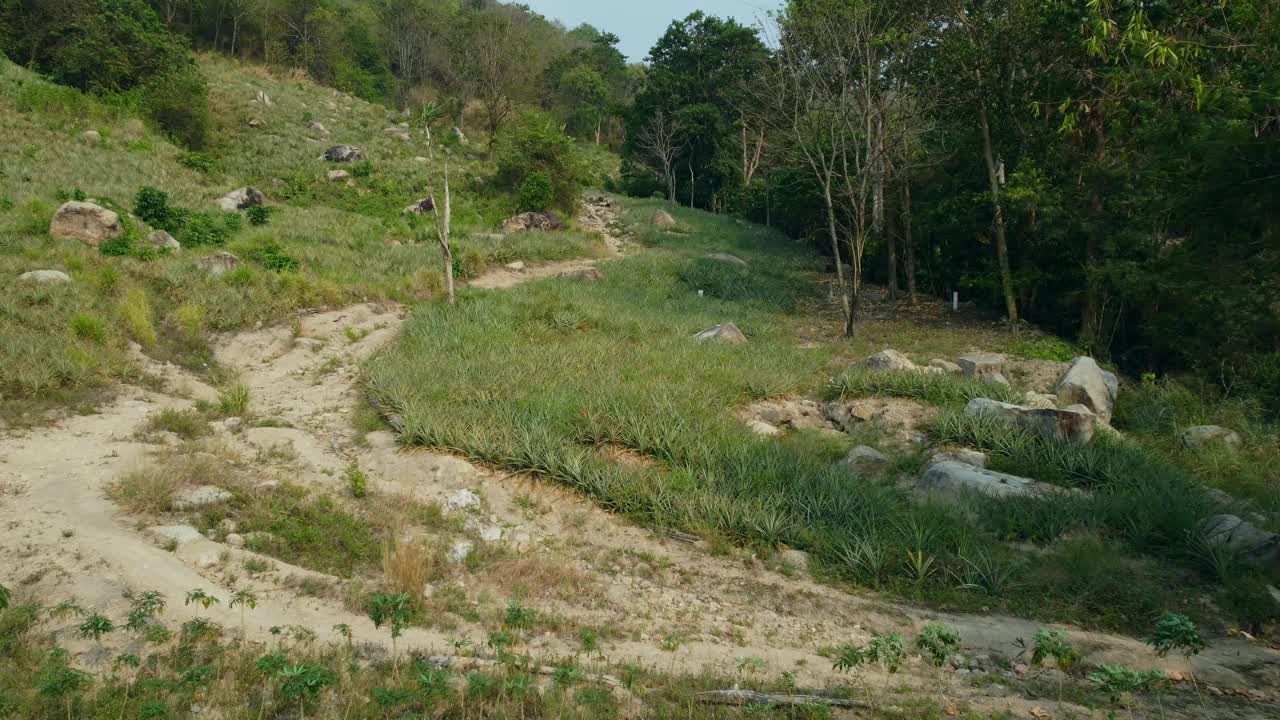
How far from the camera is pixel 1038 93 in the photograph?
14367mm

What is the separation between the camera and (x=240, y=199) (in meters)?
20.9

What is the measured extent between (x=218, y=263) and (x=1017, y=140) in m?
16.7

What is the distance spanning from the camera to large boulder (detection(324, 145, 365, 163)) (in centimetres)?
2803

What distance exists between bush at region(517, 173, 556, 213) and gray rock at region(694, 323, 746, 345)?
547 inches

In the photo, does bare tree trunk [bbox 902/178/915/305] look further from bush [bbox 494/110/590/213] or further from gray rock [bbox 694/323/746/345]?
bush [bbox 494/110/590/213]

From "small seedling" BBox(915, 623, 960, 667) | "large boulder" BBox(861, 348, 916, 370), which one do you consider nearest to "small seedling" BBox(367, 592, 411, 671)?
"small seedling" BBox(915, 623, 960, 667)

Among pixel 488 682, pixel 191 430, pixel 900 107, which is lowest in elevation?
pixel 191 430

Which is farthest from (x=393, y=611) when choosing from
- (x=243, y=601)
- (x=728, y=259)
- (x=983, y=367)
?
(x=728, y=259)

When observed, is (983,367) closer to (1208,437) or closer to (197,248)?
(1208,437)

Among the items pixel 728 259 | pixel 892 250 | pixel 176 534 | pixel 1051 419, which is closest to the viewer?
pixel 176 534

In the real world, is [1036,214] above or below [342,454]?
above

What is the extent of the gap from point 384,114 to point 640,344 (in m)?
32.1

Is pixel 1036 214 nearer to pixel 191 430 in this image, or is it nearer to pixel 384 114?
pixel 191 430

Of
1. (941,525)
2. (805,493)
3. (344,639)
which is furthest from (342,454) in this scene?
(941,525)
